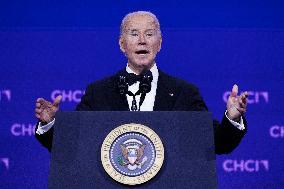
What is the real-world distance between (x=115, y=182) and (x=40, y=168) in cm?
180

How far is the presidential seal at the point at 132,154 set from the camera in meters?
1.56

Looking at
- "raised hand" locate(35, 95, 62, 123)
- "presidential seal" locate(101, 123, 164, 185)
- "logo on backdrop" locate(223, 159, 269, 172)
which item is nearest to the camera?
"presidential seal" locate(101, 123, 164, 185)

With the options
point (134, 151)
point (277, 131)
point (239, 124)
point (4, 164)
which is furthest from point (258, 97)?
point (134, 151)

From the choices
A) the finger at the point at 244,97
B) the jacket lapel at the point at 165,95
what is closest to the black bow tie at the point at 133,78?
the jacket lapel at the point at 165,95

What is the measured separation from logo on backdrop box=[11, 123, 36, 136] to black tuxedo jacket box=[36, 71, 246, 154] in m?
1.09

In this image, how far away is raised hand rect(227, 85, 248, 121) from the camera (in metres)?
1.77

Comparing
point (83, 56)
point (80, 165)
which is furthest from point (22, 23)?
point (80, 165)

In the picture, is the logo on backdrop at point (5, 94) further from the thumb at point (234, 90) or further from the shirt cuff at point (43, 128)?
the thumb at point (234, 90)

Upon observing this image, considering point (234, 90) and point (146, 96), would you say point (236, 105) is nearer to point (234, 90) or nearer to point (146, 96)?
point (234, 90)

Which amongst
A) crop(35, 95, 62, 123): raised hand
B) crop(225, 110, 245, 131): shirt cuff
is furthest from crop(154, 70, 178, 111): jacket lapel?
crop(35, 95, 62, 123): raised hand

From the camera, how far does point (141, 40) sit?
215cm

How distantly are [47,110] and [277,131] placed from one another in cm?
173

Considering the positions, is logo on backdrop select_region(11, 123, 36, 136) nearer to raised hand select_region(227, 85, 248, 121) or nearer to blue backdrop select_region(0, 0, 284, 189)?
blue backdrop select_region(0, 0, 284, 189)

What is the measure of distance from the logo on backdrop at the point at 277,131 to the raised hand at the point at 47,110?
5.55 ft
